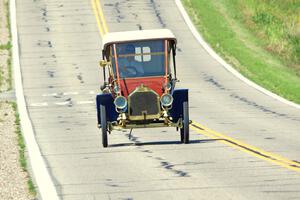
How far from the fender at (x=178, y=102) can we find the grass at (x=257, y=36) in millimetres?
11797

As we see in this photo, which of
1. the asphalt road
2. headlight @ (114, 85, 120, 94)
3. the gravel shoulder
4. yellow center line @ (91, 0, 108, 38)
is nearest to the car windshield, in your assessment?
headlight @ (114, 85, 120, 94)

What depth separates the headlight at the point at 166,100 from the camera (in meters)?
20.8

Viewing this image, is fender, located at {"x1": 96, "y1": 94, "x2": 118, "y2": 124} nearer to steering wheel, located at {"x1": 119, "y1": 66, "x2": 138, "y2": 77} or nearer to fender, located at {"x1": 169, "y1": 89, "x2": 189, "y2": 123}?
steering wheel, located at {"x1": 119, "y1": 66, "x2": 138, "y2": 77}

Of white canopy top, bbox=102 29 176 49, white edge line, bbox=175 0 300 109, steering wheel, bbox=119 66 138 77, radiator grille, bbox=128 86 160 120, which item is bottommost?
white edge line, bbox=175 0 300 109

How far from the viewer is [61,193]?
48.8 feet

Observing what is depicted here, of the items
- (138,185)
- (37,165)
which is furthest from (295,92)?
(138,185)

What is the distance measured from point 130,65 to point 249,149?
3.59 meters

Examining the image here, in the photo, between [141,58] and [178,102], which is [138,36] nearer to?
[141,58]

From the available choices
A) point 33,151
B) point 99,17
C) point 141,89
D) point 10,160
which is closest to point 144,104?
point 141,89

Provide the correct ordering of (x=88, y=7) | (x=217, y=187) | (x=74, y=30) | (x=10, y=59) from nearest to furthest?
1. (x=217, y=187)
2. (x=10, y=59)
3. (x=74, y=30)
4. (x=88, y=7)

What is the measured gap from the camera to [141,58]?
21672mm

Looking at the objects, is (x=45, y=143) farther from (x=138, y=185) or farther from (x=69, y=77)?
(x=69, y=77)

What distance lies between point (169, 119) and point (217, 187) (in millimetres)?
6268

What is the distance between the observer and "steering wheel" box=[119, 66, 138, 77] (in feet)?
71.1
